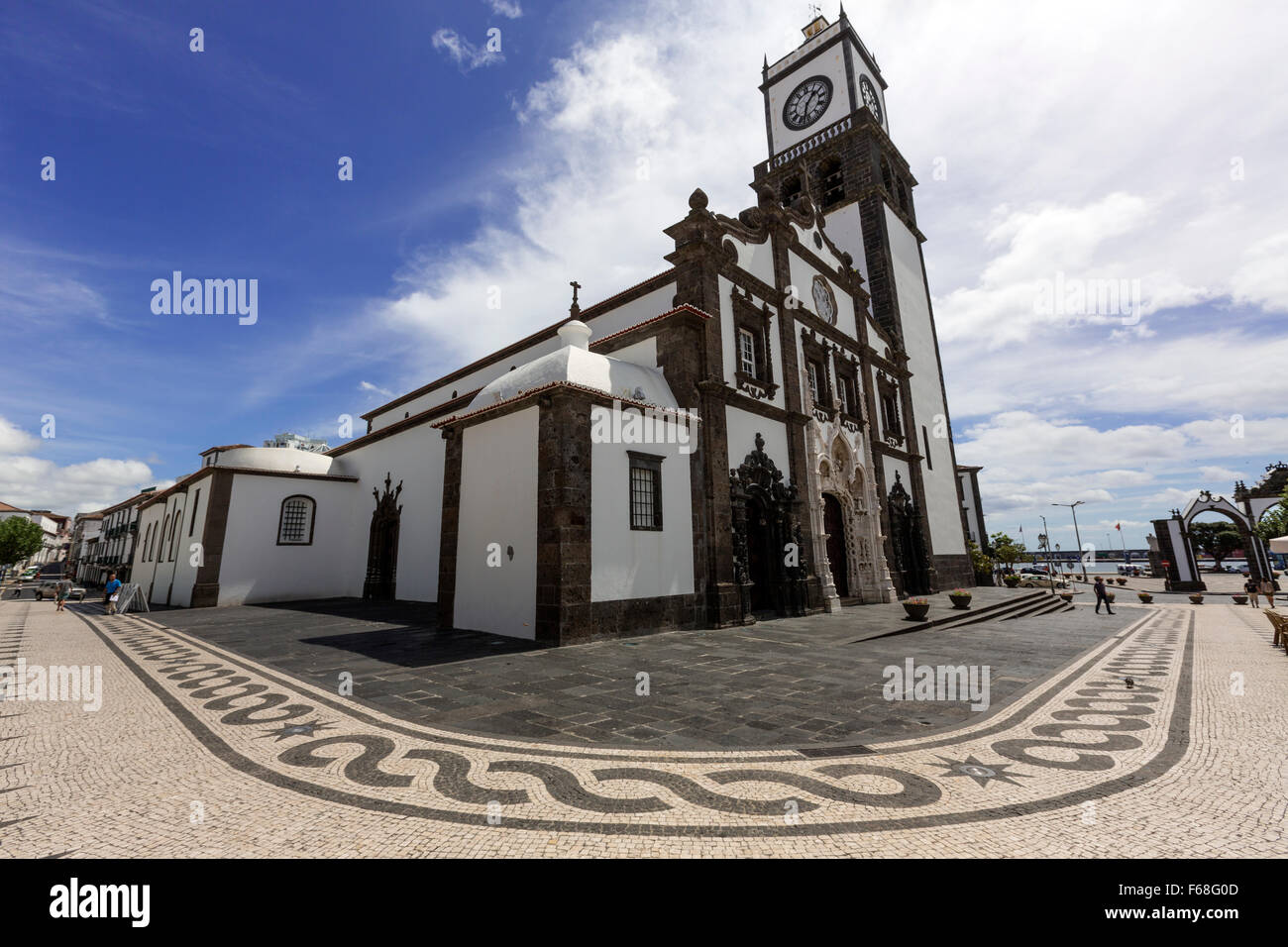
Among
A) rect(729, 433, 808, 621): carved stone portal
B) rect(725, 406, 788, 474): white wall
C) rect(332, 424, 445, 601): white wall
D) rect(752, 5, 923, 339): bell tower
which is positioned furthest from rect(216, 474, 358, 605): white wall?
rect(752, 5, 923, 339): bell tower

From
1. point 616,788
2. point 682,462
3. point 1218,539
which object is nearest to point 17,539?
point 682,462

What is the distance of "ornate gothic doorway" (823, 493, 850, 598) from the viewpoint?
17.7m

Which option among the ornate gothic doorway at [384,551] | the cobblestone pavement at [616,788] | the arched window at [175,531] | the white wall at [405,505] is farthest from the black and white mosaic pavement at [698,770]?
the arched window at [175,531]

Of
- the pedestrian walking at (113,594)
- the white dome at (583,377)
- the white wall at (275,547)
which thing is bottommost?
the pedestrian walking at (113,594)

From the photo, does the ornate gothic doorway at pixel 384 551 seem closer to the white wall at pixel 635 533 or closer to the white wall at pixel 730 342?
the white wall at pixel 635 533

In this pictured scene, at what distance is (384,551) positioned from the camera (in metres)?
20.2

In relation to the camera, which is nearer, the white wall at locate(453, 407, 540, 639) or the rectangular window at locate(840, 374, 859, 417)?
the white wall at locate(453, 407, 540, 639)

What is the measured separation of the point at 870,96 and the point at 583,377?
31.4 metres

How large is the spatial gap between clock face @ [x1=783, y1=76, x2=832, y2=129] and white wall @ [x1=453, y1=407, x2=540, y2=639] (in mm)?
29781

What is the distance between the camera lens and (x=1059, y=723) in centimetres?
503

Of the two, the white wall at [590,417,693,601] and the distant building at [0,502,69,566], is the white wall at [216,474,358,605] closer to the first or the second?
the white wall at [590,417,693,601]

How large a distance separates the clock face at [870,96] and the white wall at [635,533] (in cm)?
2854

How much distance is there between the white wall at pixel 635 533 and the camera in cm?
1036
